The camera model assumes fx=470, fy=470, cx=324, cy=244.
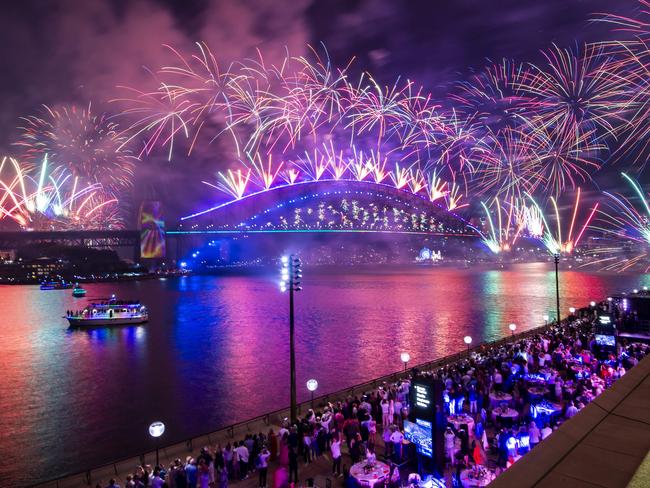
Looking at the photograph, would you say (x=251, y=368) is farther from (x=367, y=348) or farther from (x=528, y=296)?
(x=528, y=296)

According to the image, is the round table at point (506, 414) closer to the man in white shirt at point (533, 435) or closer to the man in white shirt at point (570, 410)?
the man in white shirt at point (570, 410)

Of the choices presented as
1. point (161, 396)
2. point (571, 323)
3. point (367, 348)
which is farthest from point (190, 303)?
point (571, 323)

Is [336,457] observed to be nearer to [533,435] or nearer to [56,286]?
[533,435]

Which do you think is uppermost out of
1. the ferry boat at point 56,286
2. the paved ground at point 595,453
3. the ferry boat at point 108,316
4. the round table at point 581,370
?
the paved ground at point 595,453

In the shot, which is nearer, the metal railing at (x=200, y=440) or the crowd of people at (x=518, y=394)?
the crowd of people at (x=518, y=394)

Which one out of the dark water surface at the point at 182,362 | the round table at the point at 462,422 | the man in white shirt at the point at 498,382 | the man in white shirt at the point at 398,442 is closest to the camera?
the man in white shirt at the point at 398,442

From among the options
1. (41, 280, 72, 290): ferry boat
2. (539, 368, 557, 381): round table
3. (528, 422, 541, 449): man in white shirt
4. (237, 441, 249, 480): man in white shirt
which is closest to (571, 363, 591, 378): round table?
(539, 368, 557, 381): round table

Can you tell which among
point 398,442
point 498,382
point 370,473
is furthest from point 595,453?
point 498,382

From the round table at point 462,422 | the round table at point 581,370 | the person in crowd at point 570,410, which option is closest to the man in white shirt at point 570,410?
A: the person in crowd at point 570,410
